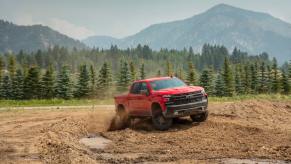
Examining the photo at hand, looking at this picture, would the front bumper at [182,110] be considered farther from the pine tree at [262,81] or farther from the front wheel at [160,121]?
the pine tree at [262,81]

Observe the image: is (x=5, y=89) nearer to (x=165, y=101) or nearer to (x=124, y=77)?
(x=124, y=77)

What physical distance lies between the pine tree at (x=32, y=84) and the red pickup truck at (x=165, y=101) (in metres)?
58.6

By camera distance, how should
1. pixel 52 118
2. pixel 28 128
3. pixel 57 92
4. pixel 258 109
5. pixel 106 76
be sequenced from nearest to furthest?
pixel 28 128 < pixel 258 109 < pixel 52 118 < pixel 57 92 < pixel 106 76

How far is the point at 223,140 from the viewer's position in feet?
42.3

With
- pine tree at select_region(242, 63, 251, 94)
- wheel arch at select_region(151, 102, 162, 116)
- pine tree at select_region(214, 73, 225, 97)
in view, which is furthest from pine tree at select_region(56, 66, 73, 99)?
wheel arch at select_region(151, 102, 162, 116)

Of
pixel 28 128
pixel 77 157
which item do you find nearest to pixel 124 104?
pixel 28 128

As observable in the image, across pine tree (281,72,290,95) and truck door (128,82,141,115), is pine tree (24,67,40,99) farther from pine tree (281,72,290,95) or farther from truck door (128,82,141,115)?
truck door (128,82,141,115)

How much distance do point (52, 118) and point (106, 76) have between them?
216 ft

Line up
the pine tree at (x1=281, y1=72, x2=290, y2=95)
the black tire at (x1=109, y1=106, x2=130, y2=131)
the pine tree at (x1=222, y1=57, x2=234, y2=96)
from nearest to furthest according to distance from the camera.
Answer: the black tire at (x1=109, y1=106, x2=130, y2=131)
the pine tree at (x1=281, y1=72, x2=290, y2=95)
the pine tree at (x1=222, y1=57, x2=234, y2=96)

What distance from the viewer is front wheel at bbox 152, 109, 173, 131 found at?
16.0 meters

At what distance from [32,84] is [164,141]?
6385 cm

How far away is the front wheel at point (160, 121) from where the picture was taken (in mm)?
16047

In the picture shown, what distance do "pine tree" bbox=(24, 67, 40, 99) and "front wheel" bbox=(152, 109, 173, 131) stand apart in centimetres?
6024

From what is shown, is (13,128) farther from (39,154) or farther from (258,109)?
A: (258,109)
